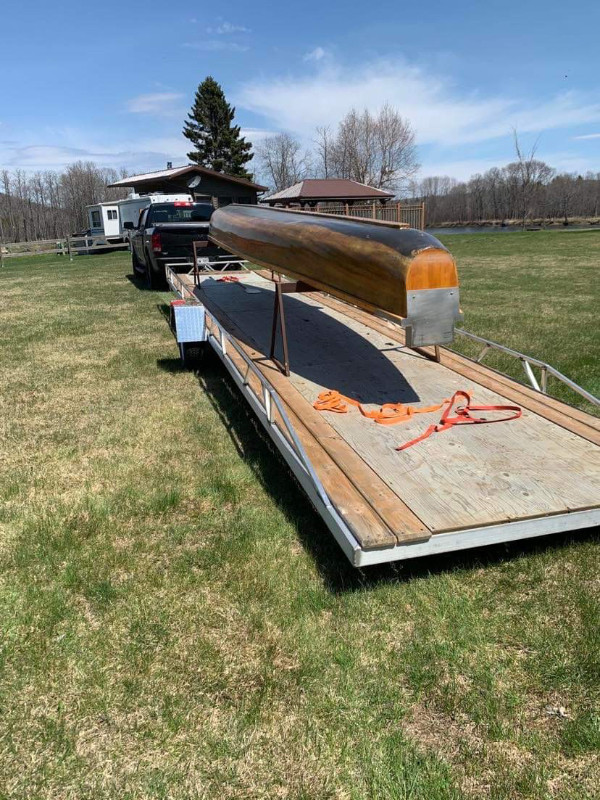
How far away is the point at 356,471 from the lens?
370 cm

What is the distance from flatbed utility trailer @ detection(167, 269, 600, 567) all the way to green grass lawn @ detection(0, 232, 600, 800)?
384 millimetres

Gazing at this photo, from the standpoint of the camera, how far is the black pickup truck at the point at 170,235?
1287 cm

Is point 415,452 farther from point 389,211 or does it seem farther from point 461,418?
point 389,211

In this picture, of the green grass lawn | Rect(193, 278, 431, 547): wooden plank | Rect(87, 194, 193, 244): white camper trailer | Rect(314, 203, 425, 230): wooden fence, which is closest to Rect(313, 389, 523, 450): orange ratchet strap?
Rect(193, 278, 431, 547): wooden plank

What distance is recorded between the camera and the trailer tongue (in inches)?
124

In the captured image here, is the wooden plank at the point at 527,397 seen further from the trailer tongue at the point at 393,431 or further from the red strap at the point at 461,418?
the red strap at the point at 461,418

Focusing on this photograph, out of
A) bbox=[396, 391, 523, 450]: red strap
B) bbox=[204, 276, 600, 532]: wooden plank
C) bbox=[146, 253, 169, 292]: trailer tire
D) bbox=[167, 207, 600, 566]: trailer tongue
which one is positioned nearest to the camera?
bbox=[167, 207, 600, 566]: trailer tongue

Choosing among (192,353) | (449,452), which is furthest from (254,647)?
(192,353)

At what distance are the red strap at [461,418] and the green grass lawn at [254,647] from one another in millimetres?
1007

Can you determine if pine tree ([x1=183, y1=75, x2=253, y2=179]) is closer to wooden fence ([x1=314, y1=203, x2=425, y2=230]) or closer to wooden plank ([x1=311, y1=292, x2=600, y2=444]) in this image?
wooden fence ([x1=314, y1=203, x2=425, y2=230])

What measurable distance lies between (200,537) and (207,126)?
59086mm

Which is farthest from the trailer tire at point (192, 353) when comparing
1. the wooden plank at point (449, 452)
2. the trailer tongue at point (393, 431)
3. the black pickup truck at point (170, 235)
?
the black pickup truck at point (170, 235)

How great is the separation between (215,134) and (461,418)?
2283 inches

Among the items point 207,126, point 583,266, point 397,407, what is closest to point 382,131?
point 207,126
